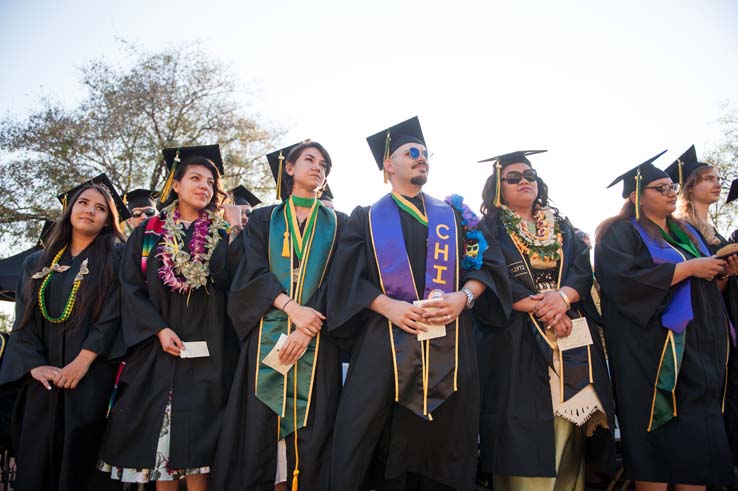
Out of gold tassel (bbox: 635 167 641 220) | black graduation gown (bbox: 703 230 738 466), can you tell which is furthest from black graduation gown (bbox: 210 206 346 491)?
black graduation gown (bbox: 703 230 738 466)

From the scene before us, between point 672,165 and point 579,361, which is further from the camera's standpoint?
point 672,165

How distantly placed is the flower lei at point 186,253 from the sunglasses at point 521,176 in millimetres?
2269

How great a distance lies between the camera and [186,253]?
152 inches

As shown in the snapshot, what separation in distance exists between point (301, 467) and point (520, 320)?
1783 mm

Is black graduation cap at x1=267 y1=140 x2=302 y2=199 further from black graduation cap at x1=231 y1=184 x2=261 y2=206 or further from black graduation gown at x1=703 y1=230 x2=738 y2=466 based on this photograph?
black graduation gown at x1=703 y1=230 x2=738 y2=466

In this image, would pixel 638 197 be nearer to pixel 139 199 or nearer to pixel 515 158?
pixel 515 158

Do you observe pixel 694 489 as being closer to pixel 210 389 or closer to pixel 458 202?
pixel 458 202

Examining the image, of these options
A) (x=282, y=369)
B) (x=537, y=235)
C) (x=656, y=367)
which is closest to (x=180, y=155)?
(x=282, y=369)

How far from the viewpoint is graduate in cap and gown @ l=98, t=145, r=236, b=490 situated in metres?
3.54

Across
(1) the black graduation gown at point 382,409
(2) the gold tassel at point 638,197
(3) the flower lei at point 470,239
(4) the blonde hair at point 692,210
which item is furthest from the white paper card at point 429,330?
(4) the blonde hair at point 692,210

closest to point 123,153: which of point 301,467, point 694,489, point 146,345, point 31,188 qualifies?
point 31,188

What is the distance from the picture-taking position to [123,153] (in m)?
16.5

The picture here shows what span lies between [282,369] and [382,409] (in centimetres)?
71

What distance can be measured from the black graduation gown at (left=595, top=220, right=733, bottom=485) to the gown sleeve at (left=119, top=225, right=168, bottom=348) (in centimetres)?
332
